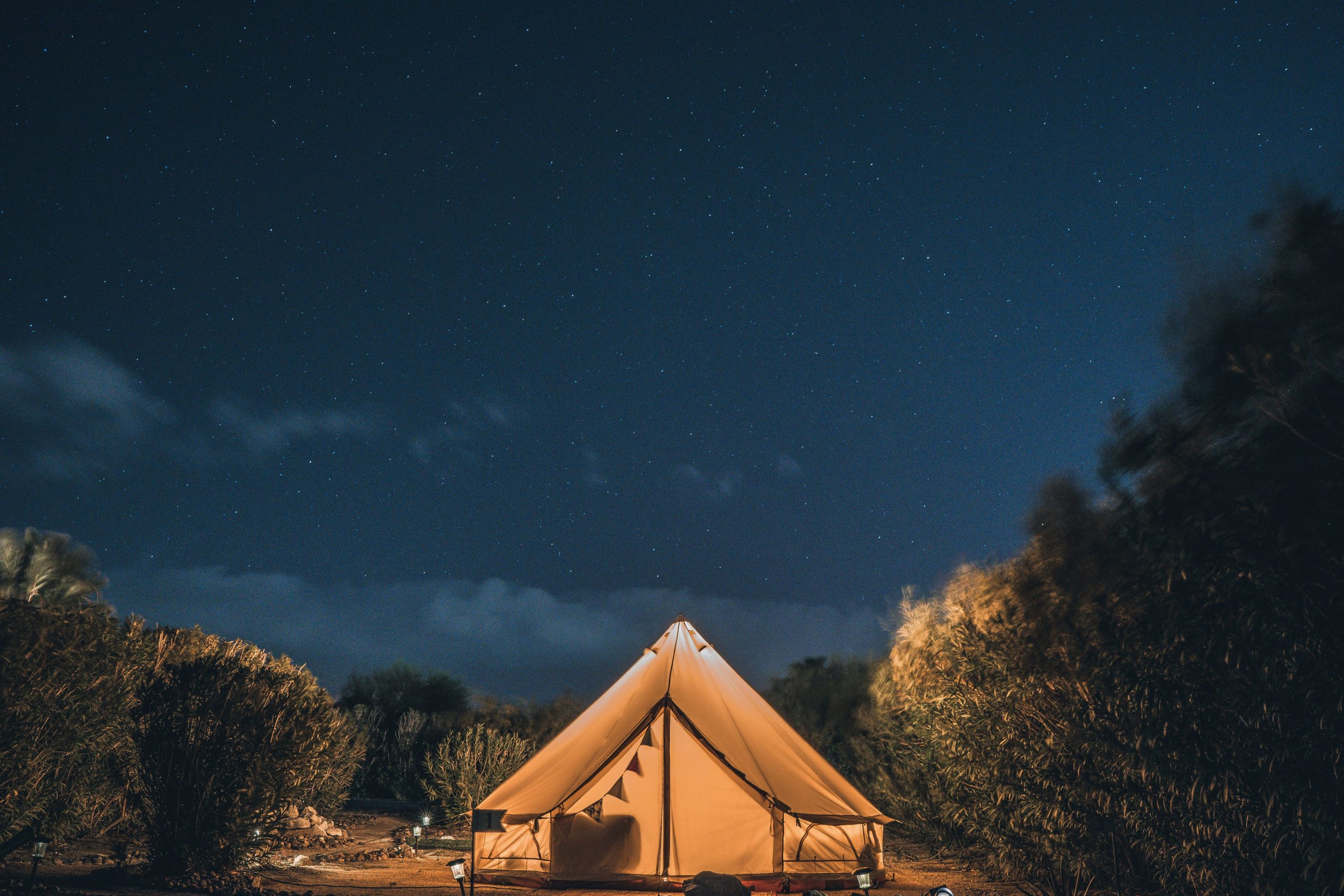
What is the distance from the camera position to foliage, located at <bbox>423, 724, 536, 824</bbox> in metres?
14.0

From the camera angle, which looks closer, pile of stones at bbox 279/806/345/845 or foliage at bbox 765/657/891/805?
pile of stones at bbox 279/806/345/845

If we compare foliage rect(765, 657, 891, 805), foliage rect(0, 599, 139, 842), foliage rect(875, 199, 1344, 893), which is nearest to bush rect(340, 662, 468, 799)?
foliage rect(0, 599, 139, 842)

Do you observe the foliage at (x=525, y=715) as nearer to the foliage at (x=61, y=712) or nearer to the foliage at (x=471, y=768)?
the foliage at (x=471, y=768)

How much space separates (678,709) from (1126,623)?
14.2ft

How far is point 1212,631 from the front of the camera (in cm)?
566

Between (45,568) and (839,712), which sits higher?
(45,568)

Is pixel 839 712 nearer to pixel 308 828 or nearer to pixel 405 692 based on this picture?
pixel 405 692

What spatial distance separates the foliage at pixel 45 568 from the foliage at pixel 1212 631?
692 inches

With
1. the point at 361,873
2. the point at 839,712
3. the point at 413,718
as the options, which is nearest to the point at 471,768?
the point at 361,873

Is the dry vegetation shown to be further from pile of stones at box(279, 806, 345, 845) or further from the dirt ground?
pile of stones at box(279, 806, 345, 845)

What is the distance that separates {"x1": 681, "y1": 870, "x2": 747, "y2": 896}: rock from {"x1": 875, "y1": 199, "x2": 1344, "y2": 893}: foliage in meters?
2.73

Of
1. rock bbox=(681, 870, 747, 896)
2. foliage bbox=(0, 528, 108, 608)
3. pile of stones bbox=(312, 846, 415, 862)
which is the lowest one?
pile of stones bbox=(312, 846, 415, 862)

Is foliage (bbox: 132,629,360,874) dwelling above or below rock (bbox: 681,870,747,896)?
above

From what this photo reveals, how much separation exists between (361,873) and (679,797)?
141 inches
